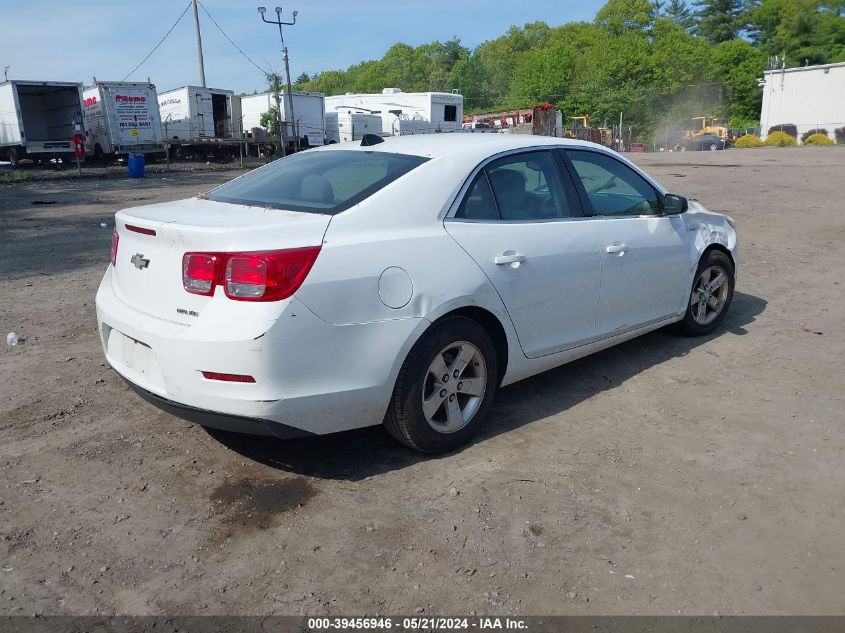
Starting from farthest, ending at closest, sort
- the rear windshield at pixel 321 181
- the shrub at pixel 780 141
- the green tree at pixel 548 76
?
the green tree at pixel 548 76, the shrub at pixel 780 141, the rear windshield at pixel 321 181

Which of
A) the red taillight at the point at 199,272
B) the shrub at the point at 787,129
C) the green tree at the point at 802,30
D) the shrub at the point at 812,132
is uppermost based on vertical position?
Result: the green tree at the point at 802,30

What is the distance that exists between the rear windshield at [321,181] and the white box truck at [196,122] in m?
29.6

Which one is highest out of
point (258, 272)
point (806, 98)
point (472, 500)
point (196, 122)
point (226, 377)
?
point (806, 98)

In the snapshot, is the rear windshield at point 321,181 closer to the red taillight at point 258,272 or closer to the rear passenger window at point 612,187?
the red taillight at point 258,272

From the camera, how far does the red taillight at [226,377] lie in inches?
120

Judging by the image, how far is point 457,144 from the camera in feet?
13.4

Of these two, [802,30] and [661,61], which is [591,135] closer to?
[661,61]

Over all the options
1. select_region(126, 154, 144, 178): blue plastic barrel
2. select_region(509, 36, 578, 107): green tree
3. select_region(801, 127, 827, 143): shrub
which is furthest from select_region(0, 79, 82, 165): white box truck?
select_region(509, 36, 578, 107): green tree

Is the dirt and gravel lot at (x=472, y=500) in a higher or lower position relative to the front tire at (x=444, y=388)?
lower

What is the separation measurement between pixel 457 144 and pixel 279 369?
1.80 metres

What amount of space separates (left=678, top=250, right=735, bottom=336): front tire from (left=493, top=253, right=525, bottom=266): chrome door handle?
6.83 feet

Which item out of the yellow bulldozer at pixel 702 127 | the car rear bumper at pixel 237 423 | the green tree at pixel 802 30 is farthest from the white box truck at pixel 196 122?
the green tree at pixel 802 30

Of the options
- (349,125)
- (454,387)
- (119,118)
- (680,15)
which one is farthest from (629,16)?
(454,387)

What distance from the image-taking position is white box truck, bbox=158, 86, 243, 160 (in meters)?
32.7
